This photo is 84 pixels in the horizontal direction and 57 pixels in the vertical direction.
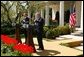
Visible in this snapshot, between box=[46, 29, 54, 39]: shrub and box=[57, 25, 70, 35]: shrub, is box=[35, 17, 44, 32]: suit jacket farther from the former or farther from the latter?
box=[57, 25, 70, 35]: shrub

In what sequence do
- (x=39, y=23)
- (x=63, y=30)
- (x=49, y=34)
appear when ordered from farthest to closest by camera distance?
1. (x=63, y=30)
2. (x=49, y=34)
3. (x=39, y=23)

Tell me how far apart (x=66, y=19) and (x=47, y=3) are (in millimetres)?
4763

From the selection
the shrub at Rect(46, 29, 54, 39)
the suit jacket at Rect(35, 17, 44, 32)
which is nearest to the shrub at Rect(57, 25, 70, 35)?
the shrub at Rect(46, 29, 54, 39)

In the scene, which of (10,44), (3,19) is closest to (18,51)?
(10,44)

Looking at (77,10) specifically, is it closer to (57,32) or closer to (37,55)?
(57,32)

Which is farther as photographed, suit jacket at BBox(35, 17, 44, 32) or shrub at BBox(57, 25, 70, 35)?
shrub at BBox(57, 25, 70, 35)

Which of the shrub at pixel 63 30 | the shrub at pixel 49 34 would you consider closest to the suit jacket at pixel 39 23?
the shrub at pixel 49 34

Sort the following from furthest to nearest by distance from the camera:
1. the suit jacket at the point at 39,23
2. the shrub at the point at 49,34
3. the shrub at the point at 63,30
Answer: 1. the shrub at the point at 63,30
2. the shrub at the point at 49,34
3. the suit jacket at the point at 39,23

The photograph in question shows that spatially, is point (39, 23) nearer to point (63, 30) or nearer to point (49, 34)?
point (49, 34)

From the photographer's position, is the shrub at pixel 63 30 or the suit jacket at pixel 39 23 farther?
the shrub at pixel 63 30

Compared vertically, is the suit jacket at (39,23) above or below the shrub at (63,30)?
above

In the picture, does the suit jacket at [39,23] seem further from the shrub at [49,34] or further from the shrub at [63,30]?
the shrub at [63,30]

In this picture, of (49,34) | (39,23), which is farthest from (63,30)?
(39,23)

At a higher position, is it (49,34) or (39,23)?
(39,23)
